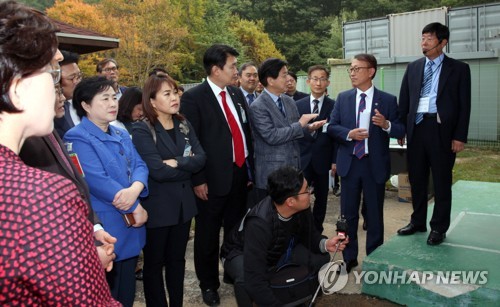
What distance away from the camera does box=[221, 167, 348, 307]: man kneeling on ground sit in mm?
2705

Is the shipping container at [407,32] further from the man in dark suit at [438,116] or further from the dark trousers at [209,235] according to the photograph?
the dark trousers at [209,235]

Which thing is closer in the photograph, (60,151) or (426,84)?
(60,151)

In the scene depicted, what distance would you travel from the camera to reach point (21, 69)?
103cm

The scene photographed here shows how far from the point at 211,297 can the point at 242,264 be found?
2.82 ft

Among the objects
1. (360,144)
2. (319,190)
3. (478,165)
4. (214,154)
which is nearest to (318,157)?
(319,190)

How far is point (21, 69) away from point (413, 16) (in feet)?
48.7

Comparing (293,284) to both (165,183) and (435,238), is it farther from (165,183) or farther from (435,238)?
(435,238)

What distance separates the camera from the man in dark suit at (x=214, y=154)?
3.56m

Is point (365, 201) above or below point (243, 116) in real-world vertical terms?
below

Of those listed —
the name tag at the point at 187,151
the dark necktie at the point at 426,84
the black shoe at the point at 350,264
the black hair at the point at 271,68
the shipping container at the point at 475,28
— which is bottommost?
the black shoe at the point at 350,264

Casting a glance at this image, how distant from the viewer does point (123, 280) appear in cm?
273

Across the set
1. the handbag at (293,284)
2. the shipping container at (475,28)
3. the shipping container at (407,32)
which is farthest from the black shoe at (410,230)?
the shipping container at (407,32)

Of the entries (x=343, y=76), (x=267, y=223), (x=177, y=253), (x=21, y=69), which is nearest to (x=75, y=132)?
(x=177, y=253)

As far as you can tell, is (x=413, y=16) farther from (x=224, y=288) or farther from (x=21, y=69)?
(x=21, y=69)
